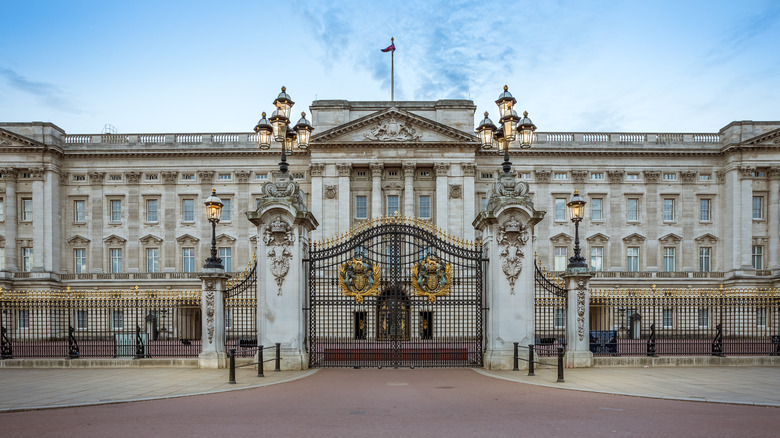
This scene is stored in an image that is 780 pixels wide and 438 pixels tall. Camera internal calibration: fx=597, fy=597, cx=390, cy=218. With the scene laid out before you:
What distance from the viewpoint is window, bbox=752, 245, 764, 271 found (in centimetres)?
5198

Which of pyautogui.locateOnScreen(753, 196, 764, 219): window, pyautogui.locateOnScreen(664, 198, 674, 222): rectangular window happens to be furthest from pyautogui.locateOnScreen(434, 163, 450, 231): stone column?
pyautogui.locateOnScreen(753, 196, 764, 219): window

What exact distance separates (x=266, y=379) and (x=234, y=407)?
13.3 feet

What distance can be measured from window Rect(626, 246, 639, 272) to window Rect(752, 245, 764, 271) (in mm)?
9886

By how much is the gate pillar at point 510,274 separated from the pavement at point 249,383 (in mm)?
996

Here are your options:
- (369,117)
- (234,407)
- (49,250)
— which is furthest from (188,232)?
(234,407)

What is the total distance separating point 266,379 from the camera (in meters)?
16.2

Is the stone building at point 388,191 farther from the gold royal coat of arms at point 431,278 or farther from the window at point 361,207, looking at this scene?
the gold royal coat of arms at point 431,278

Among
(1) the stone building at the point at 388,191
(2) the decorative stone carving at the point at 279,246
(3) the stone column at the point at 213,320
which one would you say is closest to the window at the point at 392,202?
(1) the stone building at the point at 388,191

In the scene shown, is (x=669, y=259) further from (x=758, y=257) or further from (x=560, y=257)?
(x=560, y=257)

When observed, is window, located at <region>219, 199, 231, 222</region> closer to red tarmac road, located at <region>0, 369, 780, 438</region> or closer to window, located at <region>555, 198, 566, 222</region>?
window, located at <region>555, 198, 566, 222</region>

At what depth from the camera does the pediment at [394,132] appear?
49.7 meters

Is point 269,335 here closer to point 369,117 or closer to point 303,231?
point 303,231

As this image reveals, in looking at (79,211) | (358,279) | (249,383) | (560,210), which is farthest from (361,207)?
(249,383)

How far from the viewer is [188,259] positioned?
5284 cm
